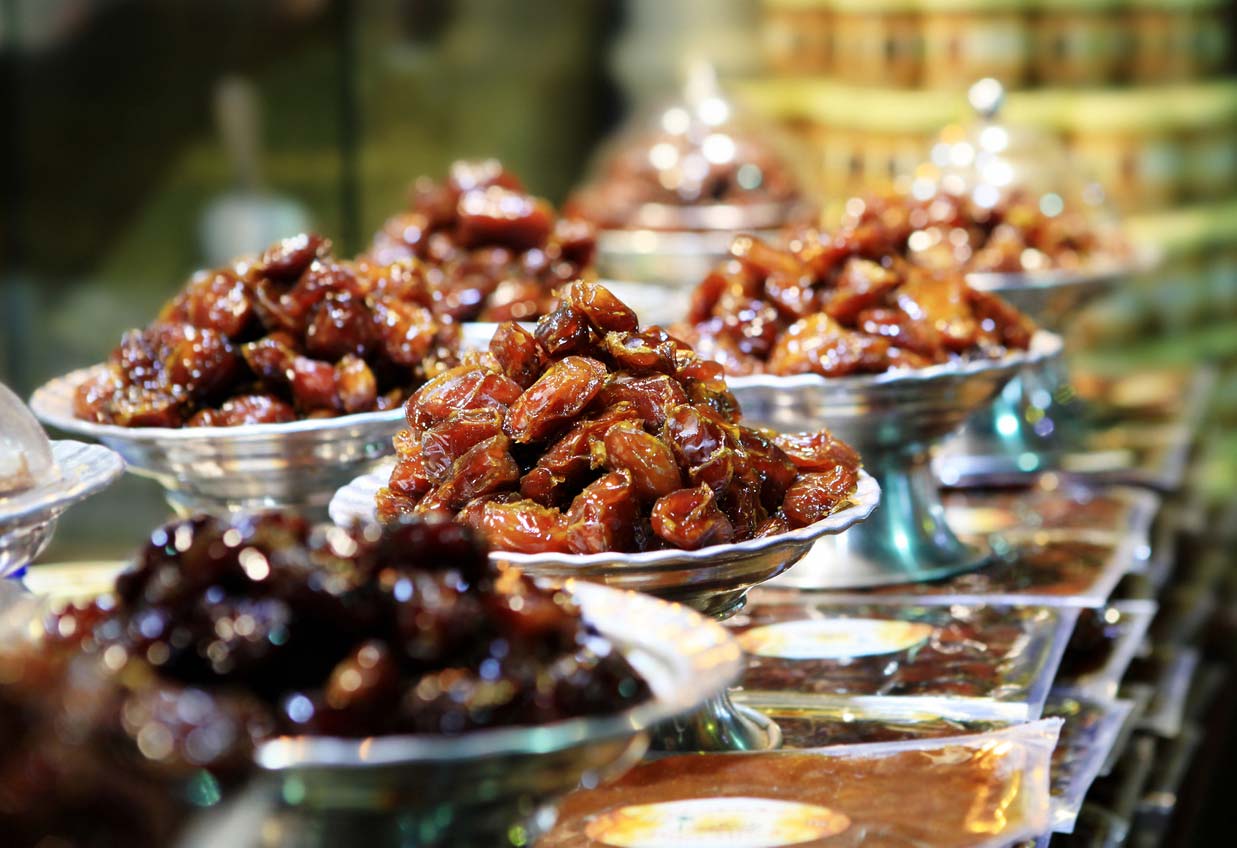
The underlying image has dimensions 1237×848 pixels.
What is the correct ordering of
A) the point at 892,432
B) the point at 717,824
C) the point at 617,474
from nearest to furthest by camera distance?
the point at 717,824
the point at 617,474
the point at 892,432

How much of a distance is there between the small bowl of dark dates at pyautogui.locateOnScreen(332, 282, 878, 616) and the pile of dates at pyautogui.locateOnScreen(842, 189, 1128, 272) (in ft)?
3.78

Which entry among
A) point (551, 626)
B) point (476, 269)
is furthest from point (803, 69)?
point (551, 626)

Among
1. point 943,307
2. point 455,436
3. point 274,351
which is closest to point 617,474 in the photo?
point 455,436

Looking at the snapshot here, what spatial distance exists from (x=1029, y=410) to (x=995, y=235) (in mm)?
315

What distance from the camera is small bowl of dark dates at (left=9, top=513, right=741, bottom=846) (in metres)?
0.72

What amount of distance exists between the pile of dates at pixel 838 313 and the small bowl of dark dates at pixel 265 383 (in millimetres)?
333

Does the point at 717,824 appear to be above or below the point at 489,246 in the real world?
below

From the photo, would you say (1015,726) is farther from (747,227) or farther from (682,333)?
(747,227)

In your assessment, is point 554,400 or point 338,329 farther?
point 338,329

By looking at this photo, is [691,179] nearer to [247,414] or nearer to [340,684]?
[247,414]

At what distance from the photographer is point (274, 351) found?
5.32ft

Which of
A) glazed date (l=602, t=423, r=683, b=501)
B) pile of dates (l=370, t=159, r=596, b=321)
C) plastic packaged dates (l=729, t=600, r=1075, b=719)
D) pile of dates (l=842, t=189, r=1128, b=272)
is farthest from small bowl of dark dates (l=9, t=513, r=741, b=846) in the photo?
pile of dates (l=842, t=189, r=1128, b=272)

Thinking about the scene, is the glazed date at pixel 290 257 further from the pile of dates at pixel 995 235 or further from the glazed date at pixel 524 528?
the pile of dates at pixel 995 235

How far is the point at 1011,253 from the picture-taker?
258 cm
